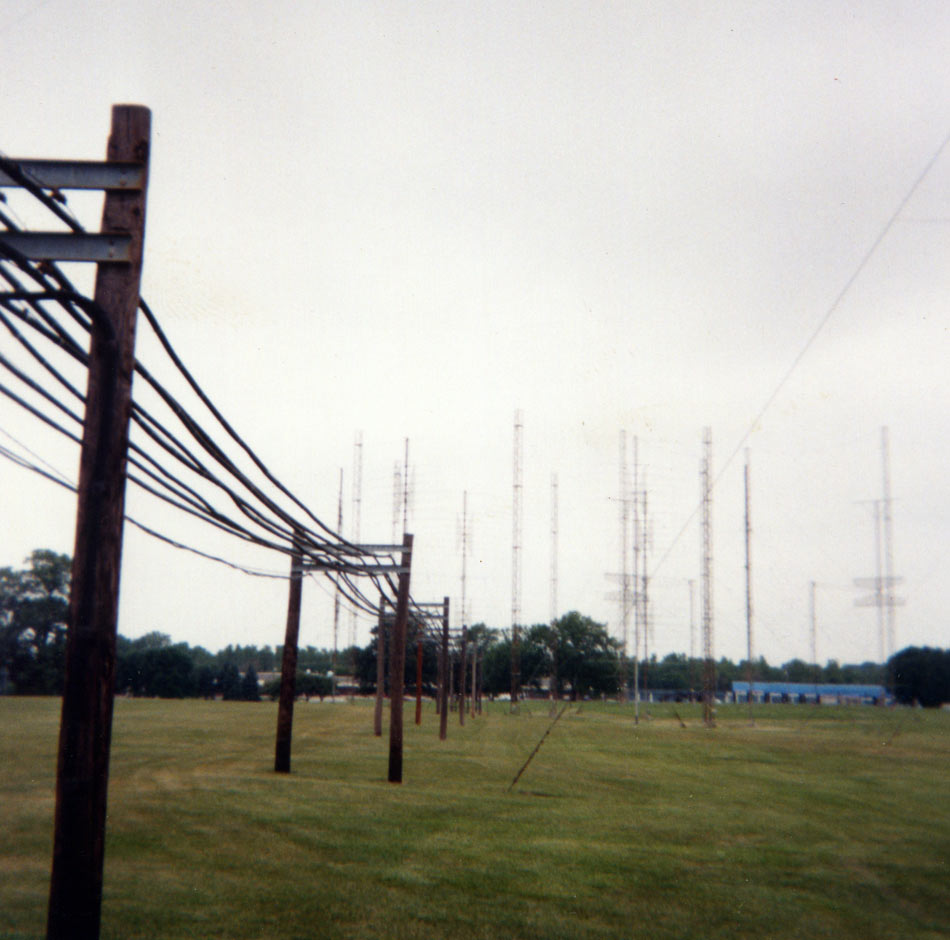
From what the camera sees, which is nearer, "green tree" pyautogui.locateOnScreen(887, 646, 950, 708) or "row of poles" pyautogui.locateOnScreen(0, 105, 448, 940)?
"row of poles" pyautogui.locateOnScreen(0, 105, 448, 940)

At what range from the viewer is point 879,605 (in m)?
56.6

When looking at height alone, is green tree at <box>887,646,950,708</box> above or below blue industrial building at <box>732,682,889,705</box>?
above

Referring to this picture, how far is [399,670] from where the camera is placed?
20.5m

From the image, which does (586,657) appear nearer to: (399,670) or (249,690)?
(249,690)

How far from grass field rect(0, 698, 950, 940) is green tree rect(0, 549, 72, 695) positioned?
63.7 metres

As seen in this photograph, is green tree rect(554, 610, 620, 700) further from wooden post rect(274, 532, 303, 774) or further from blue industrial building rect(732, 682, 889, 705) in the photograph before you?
wooden post rect(274, 532, 303, 774)

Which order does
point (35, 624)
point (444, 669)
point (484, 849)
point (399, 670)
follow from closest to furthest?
point (484, 849) < point (399, 670) < point (444, 669) < point (35, 624)

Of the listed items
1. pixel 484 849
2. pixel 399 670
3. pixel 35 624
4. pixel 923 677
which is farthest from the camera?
pixel 923 677

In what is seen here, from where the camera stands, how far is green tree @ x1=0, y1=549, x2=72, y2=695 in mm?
81875

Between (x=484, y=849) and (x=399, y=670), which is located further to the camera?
(x=399, y=670)

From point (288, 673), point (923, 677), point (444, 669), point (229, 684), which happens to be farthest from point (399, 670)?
point (923, 677)

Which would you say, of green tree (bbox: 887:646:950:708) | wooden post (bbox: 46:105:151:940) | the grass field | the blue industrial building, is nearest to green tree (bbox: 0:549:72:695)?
the grass field

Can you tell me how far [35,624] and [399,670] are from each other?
8025 centimetres

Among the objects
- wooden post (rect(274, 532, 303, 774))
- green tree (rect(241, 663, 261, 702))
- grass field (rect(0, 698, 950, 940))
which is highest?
wooden post (rect(274, 532, 303, 774))
